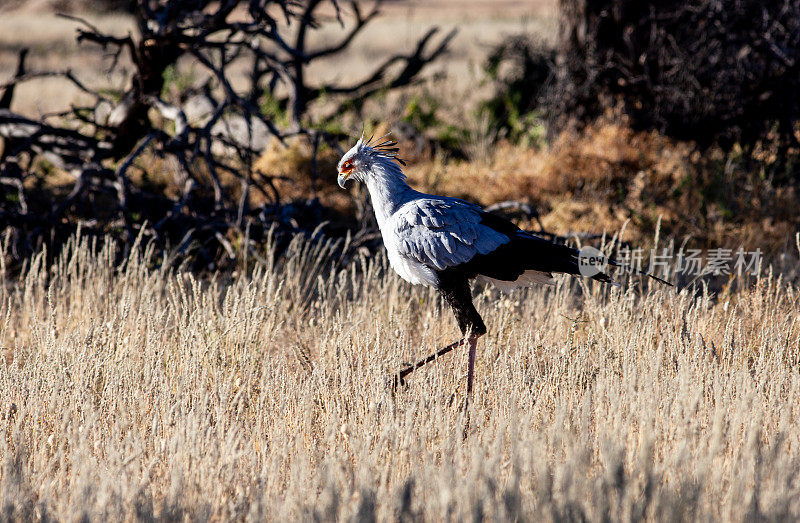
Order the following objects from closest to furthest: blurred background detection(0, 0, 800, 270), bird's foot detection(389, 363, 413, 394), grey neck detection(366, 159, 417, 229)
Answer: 1. bird's foot detection(389, 363, 413, 394)
2. grey neck detection(366, 159, 417, 229)
3. blurred background detection(0, 0, 800, 270)

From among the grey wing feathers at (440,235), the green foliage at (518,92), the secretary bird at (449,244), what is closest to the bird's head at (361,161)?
the secretary bird at (449,244)

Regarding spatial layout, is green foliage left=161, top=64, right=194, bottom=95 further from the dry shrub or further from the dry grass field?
the dry grass field

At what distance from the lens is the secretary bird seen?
427cm

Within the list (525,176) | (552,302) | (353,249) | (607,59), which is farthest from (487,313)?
(607,59)

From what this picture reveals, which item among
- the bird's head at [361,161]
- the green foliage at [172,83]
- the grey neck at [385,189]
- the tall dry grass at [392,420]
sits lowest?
the tall dry grass at [392,420]

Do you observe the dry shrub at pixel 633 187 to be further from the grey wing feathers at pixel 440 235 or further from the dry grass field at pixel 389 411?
the grey wing feathers at pixel 440 235

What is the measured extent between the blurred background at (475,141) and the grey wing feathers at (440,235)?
2.05 meters

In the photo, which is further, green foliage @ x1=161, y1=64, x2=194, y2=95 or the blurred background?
green foliage @ x1=161, y1=64, x2=194, y2=95

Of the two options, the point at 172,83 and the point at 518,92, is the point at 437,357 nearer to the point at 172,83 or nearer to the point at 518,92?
the point at 518,92

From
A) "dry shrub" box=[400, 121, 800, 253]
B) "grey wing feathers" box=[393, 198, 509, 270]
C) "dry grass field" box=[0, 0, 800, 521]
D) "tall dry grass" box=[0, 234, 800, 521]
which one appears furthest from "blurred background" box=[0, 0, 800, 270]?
"grey wing feathers" box=[393, 198, 509, 270]

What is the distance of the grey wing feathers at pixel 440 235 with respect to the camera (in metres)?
4.25

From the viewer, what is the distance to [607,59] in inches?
332

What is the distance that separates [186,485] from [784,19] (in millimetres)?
7835

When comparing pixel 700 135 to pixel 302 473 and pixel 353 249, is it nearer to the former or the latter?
pixel 353 249
